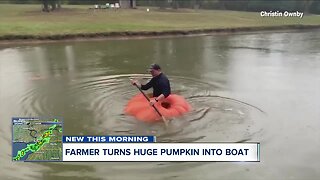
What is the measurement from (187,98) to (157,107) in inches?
97.8

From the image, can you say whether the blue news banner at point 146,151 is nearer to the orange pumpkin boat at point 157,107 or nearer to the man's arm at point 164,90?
the orange pumpkin boat at point 157,107

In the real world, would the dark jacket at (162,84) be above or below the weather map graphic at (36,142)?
above

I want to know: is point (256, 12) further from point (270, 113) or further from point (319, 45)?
point (270, 113)

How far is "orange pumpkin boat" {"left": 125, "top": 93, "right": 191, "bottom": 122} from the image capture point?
410 inches

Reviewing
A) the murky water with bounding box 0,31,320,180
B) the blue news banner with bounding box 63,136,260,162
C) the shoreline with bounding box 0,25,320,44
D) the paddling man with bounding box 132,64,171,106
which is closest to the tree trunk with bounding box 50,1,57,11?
the shoreline with bounding box 0,25,320,44

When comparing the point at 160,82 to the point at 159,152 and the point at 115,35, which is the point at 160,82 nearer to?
the point at 159,152

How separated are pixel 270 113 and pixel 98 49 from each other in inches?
582

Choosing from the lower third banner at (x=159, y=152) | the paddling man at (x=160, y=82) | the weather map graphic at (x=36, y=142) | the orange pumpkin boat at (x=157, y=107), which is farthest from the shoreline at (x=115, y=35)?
the lower third banner at (x=159, y=152)

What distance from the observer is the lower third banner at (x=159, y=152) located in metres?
7.54

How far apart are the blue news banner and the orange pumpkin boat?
A: 2104 millimetres

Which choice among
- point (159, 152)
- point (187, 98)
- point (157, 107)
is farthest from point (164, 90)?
point (159, 152)

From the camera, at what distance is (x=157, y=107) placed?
10594 mm

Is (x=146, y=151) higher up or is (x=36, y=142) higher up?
(x=36, y=142)

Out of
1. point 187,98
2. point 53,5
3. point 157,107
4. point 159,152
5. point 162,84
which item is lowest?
point 187,98
